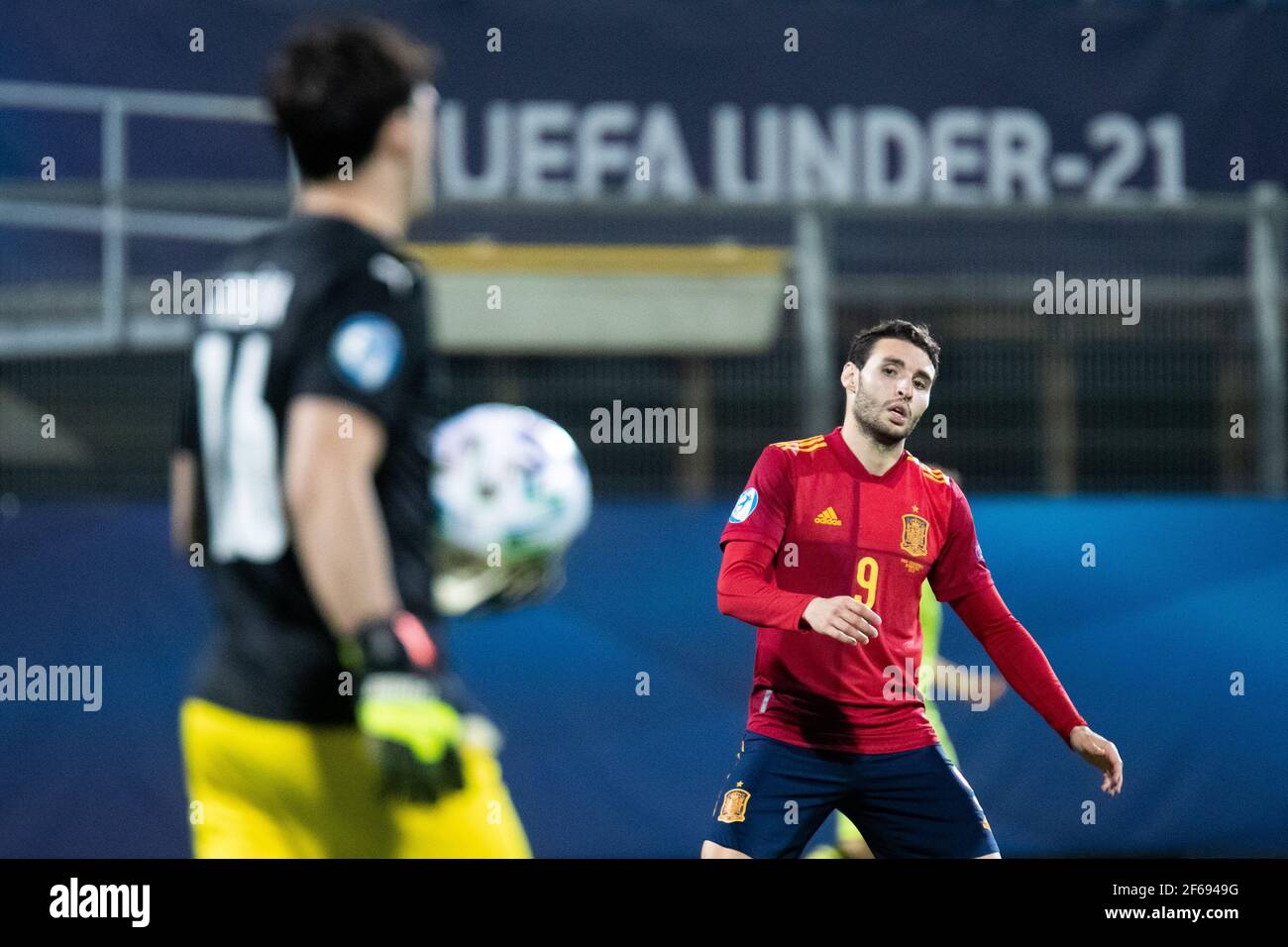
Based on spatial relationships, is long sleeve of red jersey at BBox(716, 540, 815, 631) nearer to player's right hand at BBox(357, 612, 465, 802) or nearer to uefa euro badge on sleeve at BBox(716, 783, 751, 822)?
uefa euro badge on sleeve at BBox(716, 783, 751, 822)

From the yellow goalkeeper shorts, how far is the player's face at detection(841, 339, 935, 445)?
2372mm

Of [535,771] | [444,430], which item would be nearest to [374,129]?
[444,430]

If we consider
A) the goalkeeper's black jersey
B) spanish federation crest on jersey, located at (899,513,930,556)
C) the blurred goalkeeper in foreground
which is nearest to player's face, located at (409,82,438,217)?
the blurred goalkeeper in foreground

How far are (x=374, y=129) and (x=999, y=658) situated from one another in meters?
2.76

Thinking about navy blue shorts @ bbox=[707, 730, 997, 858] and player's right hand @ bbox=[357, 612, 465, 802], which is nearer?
player's right hand @ bbox=[357, 612, 465, 802]

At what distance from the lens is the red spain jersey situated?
180 inches

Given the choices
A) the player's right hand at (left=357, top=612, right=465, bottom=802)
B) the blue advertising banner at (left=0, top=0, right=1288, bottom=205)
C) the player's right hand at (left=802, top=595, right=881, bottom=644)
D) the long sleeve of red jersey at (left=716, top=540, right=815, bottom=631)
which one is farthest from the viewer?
the blue advertising banner at (left=0, top=0, right=1288, bottom=205)

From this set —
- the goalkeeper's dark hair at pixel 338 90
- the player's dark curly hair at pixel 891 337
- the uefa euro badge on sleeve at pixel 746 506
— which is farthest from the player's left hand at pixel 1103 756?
the goalkeeper's dark hair at pixel 338 90

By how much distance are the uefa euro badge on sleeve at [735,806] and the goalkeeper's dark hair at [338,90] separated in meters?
2.44

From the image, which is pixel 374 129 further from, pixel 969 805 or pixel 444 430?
pixel 969 805

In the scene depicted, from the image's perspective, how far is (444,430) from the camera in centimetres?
306

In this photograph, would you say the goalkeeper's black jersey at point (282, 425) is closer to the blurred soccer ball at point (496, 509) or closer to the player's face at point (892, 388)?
the blurred soccer ball at point (496, 509)

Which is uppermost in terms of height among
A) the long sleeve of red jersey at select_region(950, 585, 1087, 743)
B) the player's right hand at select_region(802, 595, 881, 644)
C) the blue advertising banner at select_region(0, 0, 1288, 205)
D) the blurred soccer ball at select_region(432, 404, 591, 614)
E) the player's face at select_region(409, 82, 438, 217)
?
the blue advertising banner at select_region(0, 0, 1288, 205)

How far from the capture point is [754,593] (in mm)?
4359
